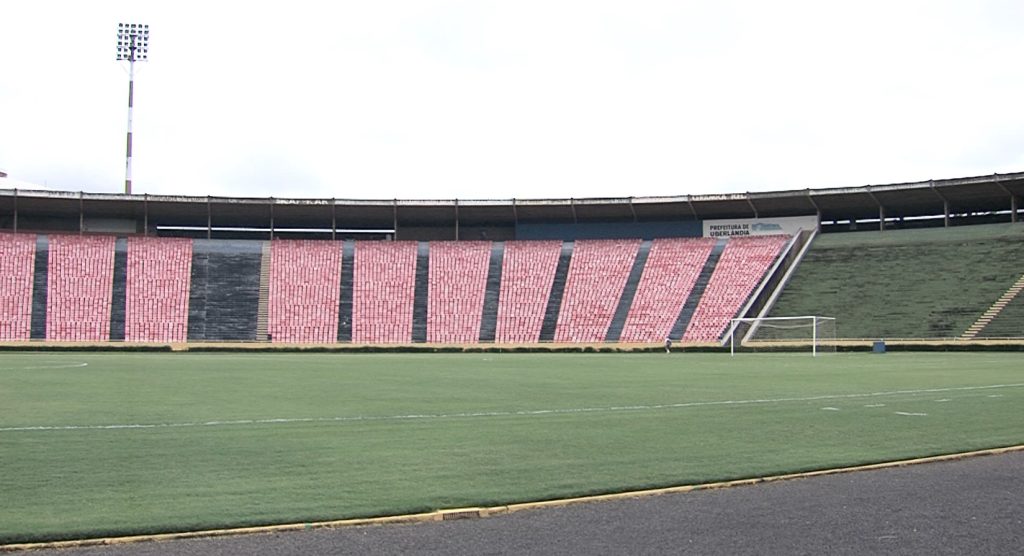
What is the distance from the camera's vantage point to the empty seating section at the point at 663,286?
6544 cm

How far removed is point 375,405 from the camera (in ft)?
57.4

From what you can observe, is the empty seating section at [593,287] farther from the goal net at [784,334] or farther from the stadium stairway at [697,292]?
the goal net at [784,334]

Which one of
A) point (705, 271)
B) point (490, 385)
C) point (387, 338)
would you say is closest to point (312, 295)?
point (387, 338)

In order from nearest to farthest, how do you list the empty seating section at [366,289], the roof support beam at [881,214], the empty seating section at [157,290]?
the empty seating section at [157,290], the empty seating section at [366,289], the roof support beam at [881,214]

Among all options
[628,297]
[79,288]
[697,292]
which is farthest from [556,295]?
[79,288]

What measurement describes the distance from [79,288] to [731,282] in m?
47.7

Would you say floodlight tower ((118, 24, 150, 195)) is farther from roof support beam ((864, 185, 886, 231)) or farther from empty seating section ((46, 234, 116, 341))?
roof support beam ((864, 185, 886, 231))

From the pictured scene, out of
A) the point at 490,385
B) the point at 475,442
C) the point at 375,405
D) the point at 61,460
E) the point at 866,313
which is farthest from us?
the point at 866,313

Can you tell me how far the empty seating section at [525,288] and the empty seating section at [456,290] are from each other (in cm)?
179

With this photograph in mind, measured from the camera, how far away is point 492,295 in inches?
2842

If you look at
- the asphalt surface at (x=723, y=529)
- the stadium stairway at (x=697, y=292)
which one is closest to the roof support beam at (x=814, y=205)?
the stadium stairway at (x=697, y=292)

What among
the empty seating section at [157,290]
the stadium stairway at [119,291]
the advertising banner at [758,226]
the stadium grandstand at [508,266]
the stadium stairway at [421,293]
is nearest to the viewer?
the stadium grandstand at [508,266]

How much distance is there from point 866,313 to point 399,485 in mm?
57517

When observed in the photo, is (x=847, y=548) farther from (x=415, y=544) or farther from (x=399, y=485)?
(x=399, y=485)
